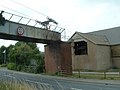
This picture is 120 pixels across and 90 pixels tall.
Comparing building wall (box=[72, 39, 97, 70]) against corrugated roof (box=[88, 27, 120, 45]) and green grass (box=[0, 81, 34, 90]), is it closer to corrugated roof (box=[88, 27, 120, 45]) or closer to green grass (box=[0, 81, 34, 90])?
corrugated roof (box=[88, 27, 120, 45])

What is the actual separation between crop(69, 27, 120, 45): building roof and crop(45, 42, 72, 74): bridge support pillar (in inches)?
593

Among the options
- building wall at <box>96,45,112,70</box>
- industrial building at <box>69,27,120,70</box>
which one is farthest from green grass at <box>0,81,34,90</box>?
building wall at <box>96,45,112,70</box>

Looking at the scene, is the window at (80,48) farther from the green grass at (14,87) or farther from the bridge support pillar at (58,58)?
the green grass at (14,87)

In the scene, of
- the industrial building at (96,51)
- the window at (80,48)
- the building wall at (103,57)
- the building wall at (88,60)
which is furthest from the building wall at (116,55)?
the window at (80,48)

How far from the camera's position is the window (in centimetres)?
5825

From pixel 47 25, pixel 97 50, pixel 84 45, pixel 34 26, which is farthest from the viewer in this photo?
pixel 84 45

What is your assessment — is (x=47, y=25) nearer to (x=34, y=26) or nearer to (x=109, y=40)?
(x=34, y=26)

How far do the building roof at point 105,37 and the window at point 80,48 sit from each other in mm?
1639

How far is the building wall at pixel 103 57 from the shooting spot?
54.8 metres

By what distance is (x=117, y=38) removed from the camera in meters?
59.5

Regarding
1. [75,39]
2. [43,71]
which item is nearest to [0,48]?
[75,39]

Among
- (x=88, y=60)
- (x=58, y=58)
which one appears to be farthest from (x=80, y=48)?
(x=58, y=58)

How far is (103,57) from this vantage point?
56.5 metres

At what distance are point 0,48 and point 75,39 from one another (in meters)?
72.3
